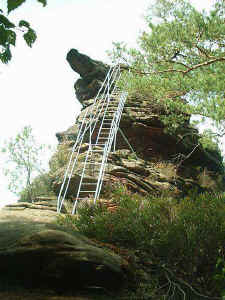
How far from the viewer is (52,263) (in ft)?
9.93

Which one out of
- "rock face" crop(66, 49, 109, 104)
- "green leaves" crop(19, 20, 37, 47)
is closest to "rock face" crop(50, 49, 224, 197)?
"rock face" crop(66, 49, 109, 104)

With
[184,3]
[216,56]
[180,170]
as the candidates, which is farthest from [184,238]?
[180,170]

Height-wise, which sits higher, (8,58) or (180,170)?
(8,58)

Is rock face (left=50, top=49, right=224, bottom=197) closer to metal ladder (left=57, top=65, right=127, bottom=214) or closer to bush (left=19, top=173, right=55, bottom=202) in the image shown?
metal ladder (left=57, top=65, right=127, bottom=214)

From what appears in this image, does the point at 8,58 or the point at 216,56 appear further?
the point at 216,56

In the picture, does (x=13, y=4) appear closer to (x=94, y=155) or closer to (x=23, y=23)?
(x=23, y=23)

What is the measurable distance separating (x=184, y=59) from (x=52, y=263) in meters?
6.87

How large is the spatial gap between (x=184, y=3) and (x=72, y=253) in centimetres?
741

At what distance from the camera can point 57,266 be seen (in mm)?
3033

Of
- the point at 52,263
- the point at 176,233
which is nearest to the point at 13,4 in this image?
the point at 52,263

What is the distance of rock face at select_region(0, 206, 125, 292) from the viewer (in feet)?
9.97

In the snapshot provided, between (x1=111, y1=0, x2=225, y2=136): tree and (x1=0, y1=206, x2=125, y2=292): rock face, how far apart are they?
569cm

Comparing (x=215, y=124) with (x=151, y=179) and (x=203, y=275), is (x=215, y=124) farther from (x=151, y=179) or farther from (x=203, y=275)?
(x=203, y=275)

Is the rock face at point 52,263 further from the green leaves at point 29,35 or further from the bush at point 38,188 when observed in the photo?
the bush at point 38,188
